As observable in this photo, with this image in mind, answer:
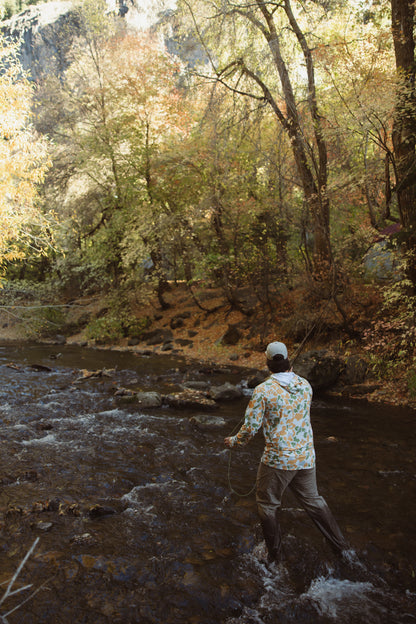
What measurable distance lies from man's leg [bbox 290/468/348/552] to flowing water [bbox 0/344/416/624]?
353 millimetres

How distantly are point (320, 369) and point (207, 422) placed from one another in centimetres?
371

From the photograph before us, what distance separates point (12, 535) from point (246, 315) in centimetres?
1416

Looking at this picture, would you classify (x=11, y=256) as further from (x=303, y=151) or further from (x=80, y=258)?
(x=80, y=258)

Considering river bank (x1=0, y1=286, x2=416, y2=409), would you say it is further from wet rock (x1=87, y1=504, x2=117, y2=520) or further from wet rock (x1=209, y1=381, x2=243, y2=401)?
wet rock (x1=87, y1=504, x2=117, y2=520)

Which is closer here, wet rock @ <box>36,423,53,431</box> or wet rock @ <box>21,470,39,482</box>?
wet rock @ <box>21,470,39,482</box>

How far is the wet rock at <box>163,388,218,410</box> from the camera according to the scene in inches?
387

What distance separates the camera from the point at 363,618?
3.38m

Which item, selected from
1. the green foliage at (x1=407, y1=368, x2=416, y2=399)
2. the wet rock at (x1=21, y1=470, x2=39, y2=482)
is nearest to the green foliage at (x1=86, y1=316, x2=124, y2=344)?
the green foliage at (x1=407, y1=368, x2=416, y2=399)

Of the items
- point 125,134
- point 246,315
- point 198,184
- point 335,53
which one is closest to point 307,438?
point 335,53

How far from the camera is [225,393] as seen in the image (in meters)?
10.6

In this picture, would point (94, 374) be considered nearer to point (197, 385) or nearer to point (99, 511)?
point (197, 385)

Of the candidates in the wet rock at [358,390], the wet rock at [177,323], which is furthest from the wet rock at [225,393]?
the wet rock at [177,323]

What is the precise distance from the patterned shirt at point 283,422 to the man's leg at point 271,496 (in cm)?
9

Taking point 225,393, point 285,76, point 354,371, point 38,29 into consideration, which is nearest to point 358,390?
point 354,371
